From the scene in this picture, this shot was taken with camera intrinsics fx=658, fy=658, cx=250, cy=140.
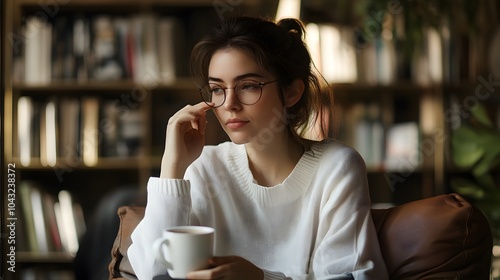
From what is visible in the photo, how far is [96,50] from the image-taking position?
9.44ft

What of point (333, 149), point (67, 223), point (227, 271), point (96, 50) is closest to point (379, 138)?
point (96, 50)

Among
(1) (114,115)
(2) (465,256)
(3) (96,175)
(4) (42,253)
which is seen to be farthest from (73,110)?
(2) (465,256)

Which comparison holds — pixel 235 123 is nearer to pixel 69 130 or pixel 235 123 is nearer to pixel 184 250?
pixel 184 250

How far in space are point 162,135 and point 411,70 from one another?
3.84 ft

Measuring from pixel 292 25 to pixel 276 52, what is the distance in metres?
0.11

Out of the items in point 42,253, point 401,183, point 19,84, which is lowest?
point 42,253

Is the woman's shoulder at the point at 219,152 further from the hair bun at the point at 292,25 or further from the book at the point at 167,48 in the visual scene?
the book at the point at 167,48

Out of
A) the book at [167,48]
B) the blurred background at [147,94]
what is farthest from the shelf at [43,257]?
the book at [167,48]

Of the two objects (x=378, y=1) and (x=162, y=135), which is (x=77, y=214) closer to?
(x=162, y=135)

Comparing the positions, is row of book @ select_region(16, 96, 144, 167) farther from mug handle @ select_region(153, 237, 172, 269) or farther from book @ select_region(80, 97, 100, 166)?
mug handle @ select_region(153, 237, 172, 269)

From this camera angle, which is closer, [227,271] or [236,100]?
[227,271]

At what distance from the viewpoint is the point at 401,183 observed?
3.12 metres

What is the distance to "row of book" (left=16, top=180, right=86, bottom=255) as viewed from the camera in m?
2.78

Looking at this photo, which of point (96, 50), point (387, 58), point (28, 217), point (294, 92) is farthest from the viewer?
point (387, 58)
